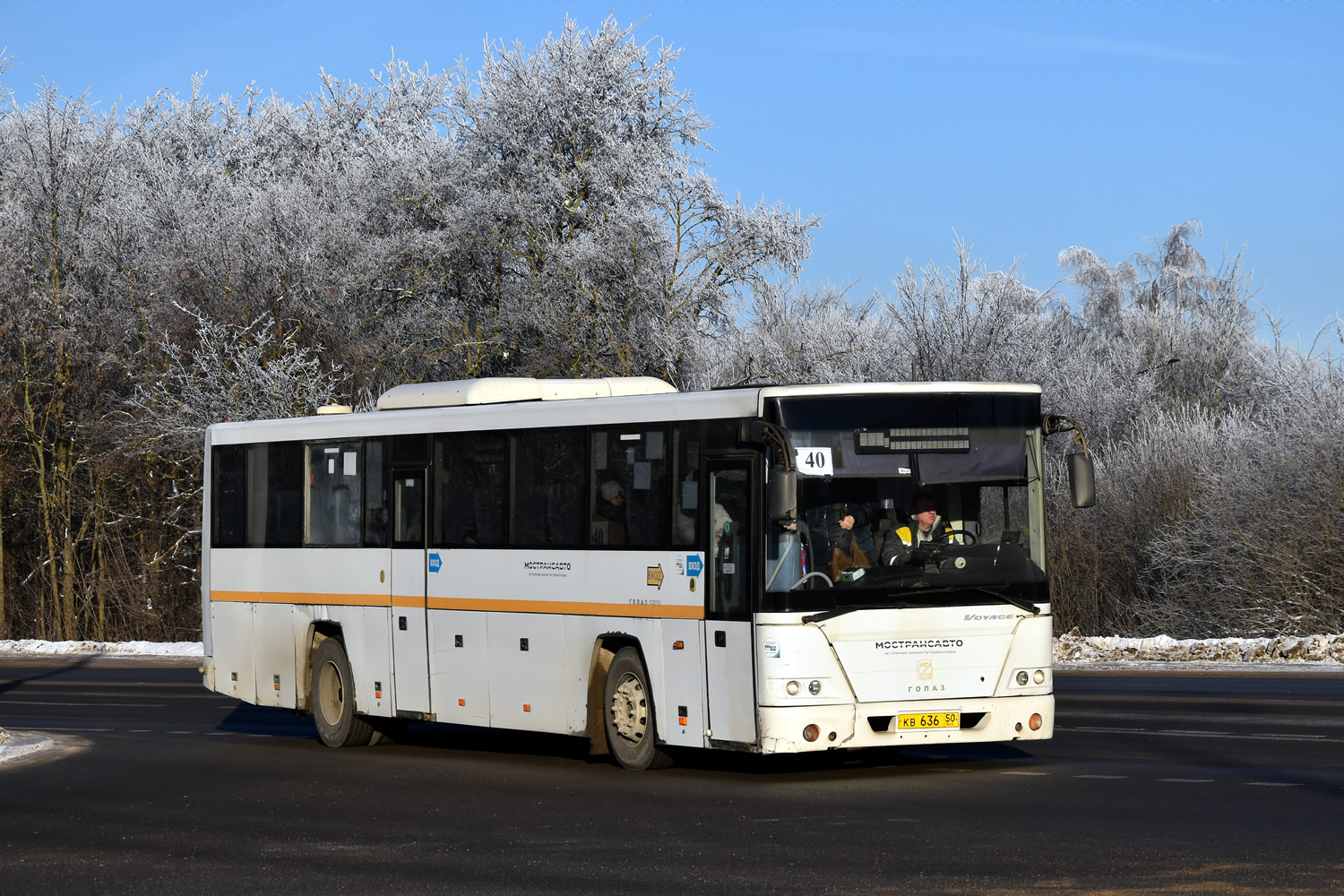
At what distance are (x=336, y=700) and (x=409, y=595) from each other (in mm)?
1797

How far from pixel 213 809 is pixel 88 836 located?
1.32 meters

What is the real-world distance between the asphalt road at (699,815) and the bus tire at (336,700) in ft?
0.73

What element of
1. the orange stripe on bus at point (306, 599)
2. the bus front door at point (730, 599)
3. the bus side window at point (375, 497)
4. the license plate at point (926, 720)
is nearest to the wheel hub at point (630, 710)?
the bus front door at point (730, 599)

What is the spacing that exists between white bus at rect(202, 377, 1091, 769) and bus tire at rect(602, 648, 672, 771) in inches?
0.8

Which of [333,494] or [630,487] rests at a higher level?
[333,494]

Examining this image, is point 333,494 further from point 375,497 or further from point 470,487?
point 470,487

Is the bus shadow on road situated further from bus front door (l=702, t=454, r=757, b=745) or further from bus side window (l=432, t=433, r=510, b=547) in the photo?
bus side window (l=432, t=433, r=510, b=547)

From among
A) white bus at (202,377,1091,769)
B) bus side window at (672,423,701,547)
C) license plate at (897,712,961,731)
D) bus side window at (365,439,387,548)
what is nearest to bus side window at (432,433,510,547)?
white bus at (202,377,1091,769)

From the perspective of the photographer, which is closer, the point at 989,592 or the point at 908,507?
the point at 908,507

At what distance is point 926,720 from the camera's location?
13.8 meters

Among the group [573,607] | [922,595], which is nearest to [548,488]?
[573,607]

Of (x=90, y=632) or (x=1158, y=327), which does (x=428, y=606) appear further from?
(x=1158, y=327)

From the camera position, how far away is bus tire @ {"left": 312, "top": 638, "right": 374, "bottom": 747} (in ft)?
59.4

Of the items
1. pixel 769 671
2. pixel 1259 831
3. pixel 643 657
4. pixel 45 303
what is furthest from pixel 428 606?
pixel 45 303
